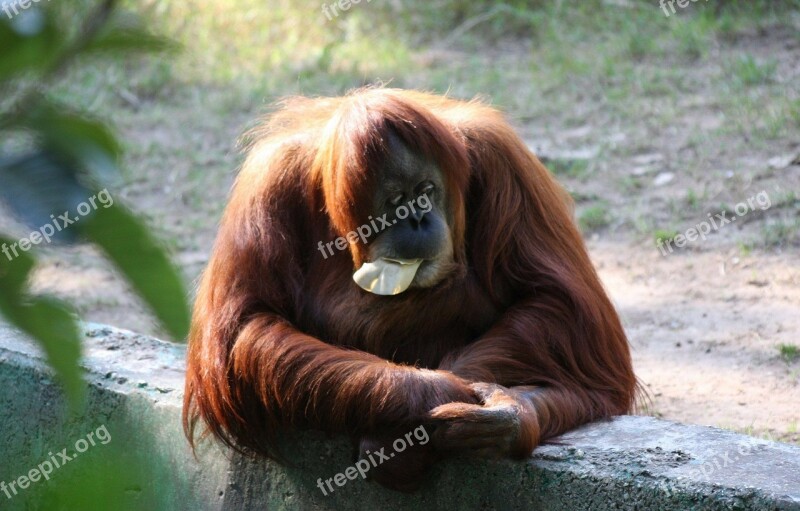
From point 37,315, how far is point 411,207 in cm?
224

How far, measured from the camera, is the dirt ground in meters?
4.33

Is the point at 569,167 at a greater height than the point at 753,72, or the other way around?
the point at 753,72

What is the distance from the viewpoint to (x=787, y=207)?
5.51 m

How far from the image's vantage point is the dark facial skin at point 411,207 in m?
3.04

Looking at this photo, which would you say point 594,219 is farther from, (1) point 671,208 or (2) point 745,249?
(2) point 745,249

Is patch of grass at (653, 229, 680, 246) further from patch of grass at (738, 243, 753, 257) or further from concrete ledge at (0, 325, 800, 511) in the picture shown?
concrete ledge at (0, 325, 800, 511)

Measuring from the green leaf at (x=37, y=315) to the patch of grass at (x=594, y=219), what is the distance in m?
5.23

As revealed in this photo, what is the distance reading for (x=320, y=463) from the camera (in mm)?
3174

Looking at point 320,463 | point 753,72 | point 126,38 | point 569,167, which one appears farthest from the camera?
point 753,72

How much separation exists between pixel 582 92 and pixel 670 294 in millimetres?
2734

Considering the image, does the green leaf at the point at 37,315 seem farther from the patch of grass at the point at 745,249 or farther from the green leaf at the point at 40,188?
the patch of grass at the point at 745,249

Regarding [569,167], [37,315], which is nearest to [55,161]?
[37,315]

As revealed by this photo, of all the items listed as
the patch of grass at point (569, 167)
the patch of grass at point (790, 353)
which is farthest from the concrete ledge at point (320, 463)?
the patch of grass at point (569, 167)

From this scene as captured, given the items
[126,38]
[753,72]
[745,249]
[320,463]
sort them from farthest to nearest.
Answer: [753,72] < [745,249] < [320,463] < [126,38]
